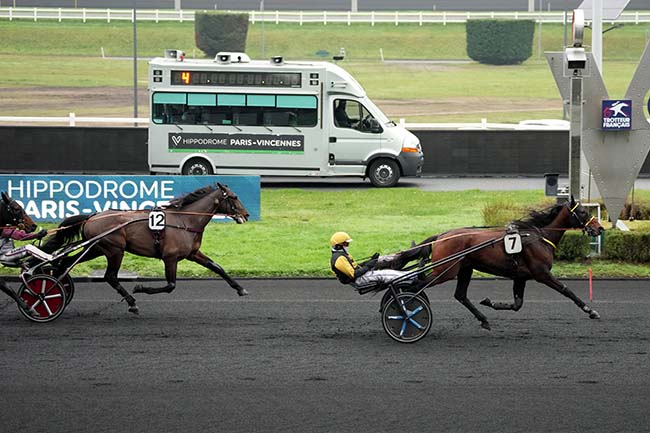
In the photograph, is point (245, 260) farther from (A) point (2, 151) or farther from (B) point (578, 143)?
(A) point (2, 151)

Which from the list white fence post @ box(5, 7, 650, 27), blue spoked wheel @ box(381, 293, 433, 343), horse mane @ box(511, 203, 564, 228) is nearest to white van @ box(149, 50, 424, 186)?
horse mane @ box(511, 203, 564, 228)

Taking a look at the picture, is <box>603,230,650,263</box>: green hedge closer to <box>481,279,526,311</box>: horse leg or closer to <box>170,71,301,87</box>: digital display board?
<box>481,279,526,311</box>: horse leg

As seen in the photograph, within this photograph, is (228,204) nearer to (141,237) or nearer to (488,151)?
(141,237)

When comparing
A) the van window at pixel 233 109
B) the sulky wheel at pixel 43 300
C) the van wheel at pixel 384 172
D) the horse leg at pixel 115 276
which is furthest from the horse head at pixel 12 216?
the van wheel at pixel 384 172

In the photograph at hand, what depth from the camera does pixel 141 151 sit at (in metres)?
29.6

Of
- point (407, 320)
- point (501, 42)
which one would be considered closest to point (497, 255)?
point (407, 320)

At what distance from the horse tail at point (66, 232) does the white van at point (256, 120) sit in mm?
13566

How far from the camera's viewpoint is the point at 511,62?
67312mm

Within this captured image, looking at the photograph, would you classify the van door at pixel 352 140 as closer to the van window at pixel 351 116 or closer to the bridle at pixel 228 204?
the van window at pixel 351 116

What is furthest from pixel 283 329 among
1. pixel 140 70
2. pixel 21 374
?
pixel 140 70

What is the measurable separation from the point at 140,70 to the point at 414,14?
2279 centimetres

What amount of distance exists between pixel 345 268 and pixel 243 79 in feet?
52.1

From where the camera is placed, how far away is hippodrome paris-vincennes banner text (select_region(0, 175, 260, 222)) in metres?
20.0

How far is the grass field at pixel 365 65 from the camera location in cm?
5356
